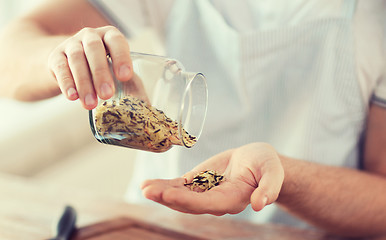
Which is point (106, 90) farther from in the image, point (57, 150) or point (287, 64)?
point (57, 150)

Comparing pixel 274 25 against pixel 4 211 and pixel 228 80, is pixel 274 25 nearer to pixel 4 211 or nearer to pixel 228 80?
pixel 228 80

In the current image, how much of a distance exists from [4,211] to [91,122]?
40 centimetres

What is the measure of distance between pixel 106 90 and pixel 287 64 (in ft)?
1.04

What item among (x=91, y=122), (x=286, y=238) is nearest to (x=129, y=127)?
(x=91, y=122)

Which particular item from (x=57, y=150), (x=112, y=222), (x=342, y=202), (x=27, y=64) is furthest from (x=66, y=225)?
(x=57, y=150)

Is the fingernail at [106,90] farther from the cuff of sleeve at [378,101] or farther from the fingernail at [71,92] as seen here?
the cuff of sleeve at [378,101]

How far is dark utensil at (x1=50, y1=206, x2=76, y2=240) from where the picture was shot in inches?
22.1

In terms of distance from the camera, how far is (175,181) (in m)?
0.35

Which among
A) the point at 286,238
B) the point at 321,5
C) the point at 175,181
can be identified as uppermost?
the point at 321,5

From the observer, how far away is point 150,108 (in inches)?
13.0

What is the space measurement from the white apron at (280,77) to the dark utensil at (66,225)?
0.13m

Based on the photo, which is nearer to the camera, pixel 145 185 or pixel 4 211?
pixel 145 185

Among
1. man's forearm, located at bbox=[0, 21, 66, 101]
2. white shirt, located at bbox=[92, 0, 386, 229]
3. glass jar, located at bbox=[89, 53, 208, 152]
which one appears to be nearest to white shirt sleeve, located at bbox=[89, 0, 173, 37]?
white shirt, located at bbox=[92, 0, 386, 229]

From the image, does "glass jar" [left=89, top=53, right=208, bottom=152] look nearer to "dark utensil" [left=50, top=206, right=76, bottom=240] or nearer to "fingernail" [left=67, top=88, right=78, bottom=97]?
"fingernail" [left=67, top=88, right=78, bottom=97]
